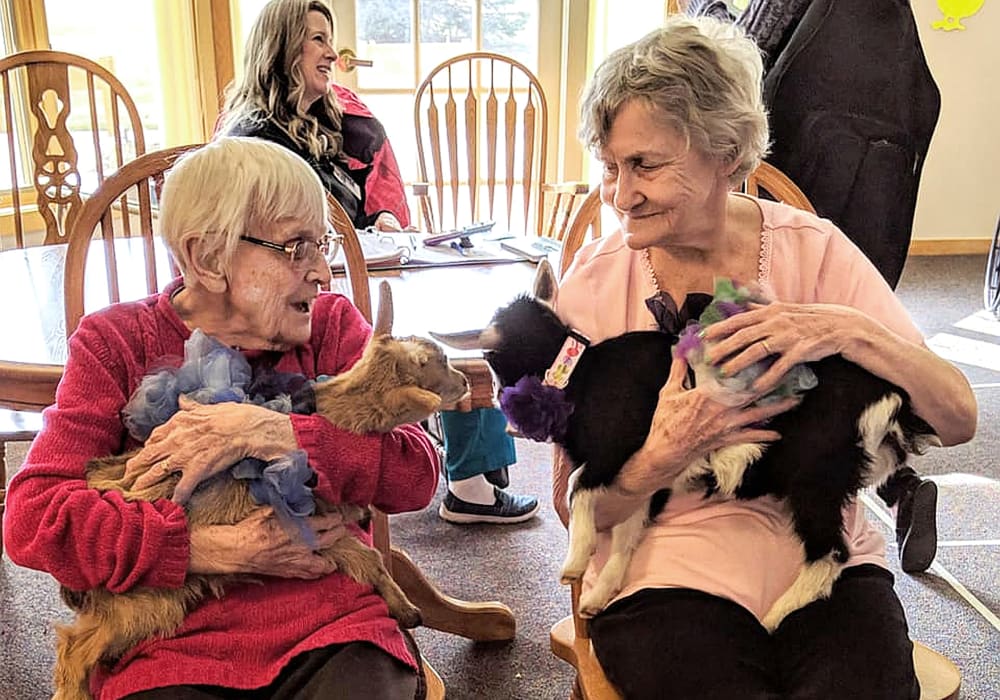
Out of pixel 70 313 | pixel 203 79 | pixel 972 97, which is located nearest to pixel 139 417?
pixel 70 313

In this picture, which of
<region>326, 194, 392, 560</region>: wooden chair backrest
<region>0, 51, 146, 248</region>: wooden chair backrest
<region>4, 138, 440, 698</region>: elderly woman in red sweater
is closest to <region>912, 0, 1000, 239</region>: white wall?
<region>0, 51, 146, 248</region>: wooden chair backrest

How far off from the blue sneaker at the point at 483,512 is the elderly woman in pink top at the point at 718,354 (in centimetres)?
126

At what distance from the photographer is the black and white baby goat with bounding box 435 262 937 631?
1254 mm

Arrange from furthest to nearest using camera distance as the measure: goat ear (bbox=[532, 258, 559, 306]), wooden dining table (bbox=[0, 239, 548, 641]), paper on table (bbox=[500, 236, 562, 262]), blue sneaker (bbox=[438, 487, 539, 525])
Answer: blue sneaker (bbox=[438, 487, 539, 525])
paper on table (bbox=[500, 236, 562, 262])
wooden dining table (bbox=[0, 239, 548, 641])
goat ear (bbox=[532, 258, 559, 306])

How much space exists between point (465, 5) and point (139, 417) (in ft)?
13.0

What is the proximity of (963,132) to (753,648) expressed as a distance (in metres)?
4.97

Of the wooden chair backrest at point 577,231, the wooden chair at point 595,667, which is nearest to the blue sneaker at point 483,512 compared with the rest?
the wooden chair backrest at point 577,231

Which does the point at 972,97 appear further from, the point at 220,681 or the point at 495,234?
the point at 220,681

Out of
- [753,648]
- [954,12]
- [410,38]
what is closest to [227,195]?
[753,648]

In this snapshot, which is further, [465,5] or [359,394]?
[465,5]

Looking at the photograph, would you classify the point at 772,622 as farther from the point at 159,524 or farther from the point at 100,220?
the point at 100,220

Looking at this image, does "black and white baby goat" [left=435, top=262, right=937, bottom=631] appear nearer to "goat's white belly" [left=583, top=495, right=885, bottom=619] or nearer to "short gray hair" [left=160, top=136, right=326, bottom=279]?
"goat's white belly" [left=583, top=495, right=885, bottom=619]

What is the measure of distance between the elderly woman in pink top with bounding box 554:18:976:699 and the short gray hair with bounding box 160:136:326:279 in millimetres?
427

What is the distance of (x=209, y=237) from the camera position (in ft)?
4.16
